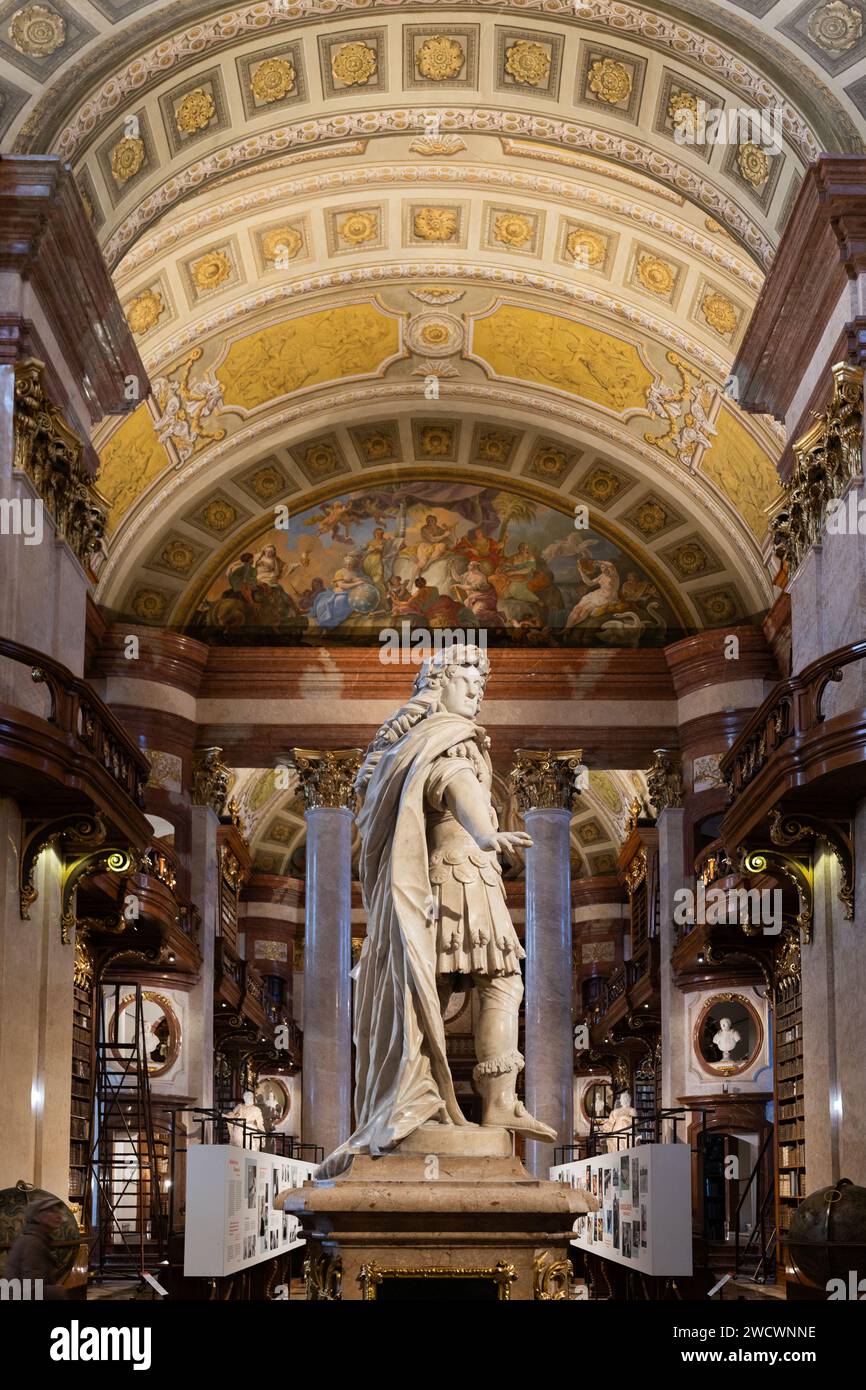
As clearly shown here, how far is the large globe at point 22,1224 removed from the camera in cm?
1029

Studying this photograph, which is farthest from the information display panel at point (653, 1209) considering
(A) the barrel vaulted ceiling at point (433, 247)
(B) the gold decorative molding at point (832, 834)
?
(A) the barrel vaulted ceiling at point (433, 247)

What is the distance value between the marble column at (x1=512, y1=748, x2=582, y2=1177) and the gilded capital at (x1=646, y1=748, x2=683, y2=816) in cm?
116

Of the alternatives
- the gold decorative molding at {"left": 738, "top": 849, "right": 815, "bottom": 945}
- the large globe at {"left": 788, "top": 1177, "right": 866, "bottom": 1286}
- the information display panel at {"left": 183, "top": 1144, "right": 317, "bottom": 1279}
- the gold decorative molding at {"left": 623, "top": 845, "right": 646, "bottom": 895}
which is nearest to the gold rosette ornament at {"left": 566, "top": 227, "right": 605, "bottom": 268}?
the gold decorative molding at {"left": 738, "top": 849, "right": 815, "bottom": 945}

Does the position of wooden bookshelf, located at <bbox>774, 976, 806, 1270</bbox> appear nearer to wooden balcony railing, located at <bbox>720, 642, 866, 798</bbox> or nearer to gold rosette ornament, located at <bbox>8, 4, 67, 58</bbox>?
wooden balcony railing, located at <bbox>720, 642, 866, 798</bbox>

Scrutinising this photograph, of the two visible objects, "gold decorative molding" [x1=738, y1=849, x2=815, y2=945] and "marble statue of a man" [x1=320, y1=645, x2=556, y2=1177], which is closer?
"marble statue of a man" [x1=320, y1=645, x2=556, y2=1177]

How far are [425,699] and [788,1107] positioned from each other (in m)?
14.0

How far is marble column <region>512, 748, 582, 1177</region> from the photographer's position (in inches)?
978

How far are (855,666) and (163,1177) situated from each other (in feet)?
49.5

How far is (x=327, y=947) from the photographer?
84.2 feet

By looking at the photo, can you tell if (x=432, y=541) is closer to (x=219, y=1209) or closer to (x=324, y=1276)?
(x=219, y=1209)

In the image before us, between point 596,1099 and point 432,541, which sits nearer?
point 432,541

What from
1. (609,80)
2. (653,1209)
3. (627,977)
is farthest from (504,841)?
(627,977)

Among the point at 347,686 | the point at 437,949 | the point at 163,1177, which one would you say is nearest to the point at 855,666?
the point at 437,949
